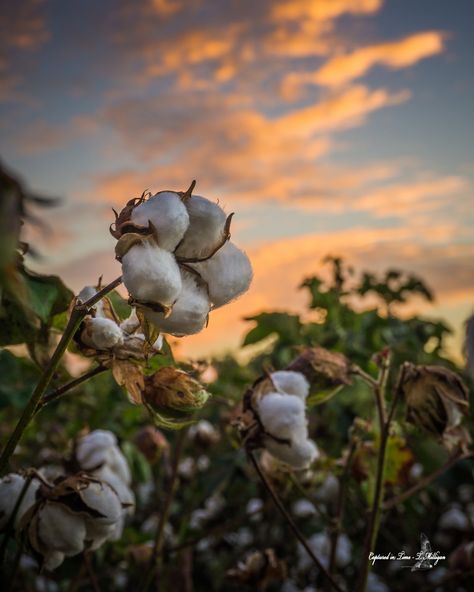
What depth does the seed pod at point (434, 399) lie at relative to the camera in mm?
942

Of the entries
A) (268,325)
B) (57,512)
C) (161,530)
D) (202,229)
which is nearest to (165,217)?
(202,229)

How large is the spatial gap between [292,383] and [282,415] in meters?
0.07

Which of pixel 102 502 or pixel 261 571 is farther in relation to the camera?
pixel 261 571

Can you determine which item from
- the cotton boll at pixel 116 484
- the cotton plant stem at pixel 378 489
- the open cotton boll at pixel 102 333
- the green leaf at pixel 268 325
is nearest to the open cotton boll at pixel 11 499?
the cotton boll at pixel 116 484

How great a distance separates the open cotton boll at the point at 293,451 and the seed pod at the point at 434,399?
0.56 feet

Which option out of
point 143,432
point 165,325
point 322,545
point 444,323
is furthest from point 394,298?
point 165,325

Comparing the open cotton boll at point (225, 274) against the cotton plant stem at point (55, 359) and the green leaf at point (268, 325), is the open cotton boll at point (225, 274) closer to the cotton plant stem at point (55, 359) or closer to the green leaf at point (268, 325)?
the cotton plant stem at point (55, 359)

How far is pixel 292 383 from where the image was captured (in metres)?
0.99

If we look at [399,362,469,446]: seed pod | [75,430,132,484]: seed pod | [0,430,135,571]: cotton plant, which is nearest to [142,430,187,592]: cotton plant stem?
[75,430,132,484]: seed pod

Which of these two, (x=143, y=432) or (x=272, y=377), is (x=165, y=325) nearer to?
(x=272, y=377)

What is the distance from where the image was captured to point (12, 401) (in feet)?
4.33

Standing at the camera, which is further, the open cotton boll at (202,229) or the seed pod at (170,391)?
the seed pod at (170,391)

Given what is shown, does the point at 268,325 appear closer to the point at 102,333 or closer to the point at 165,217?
the point at 102,333

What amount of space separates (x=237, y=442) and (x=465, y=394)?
0.38m
